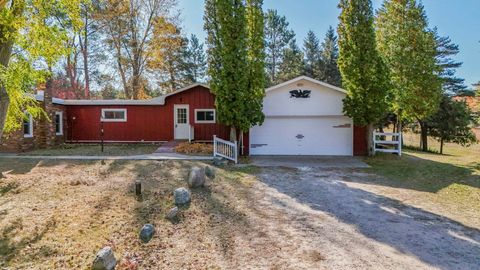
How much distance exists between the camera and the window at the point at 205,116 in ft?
53.3

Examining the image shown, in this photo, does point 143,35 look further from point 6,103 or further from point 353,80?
point 6,103

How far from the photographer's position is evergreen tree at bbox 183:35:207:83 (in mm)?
29641


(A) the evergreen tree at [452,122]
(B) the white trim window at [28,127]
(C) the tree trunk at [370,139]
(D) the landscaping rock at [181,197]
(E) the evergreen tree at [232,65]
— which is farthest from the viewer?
(A) the evergreen tree at [452,122]

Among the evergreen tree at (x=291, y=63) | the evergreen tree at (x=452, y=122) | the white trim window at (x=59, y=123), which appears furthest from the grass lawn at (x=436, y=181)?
the evergreen tree at (x=291, y=63)

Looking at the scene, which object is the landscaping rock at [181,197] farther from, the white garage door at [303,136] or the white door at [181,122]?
the white door at [181,122]

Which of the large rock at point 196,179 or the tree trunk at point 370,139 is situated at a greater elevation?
the tree trunk at point 370,139

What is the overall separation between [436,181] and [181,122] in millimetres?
11993

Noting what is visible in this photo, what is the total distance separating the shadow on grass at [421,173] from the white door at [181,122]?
9.30 m

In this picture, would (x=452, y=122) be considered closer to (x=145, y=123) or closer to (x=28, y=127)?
(x=145, y=123)

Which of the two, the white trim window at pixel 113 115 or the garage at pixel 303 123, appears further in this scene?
the white trim window at pixel 113 115

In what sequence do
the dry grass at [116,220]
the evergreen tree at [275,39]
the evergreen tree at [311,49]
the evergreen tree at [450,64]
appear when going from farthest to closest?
1. the evergreen tree at [311,49]
2. the evergreen tree at [275,39]
3. the evergreen tree at [450,64]
4. the dry grass at [116,220]

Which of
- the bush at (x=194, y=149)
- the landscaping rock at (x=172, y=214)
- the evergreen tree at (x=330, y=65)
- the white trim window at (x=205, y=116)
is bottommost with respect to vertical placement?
the landscaping rock at (x=172, y=214)

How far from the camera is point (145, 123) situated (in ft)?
55.0

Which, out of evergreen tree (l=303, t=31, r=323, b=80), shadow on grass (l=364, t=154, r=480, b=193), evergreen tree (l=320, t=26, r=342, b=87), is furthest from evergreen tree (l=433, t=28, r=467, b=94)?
shadow on grass (l=364, t=154, r=480, b=193)
